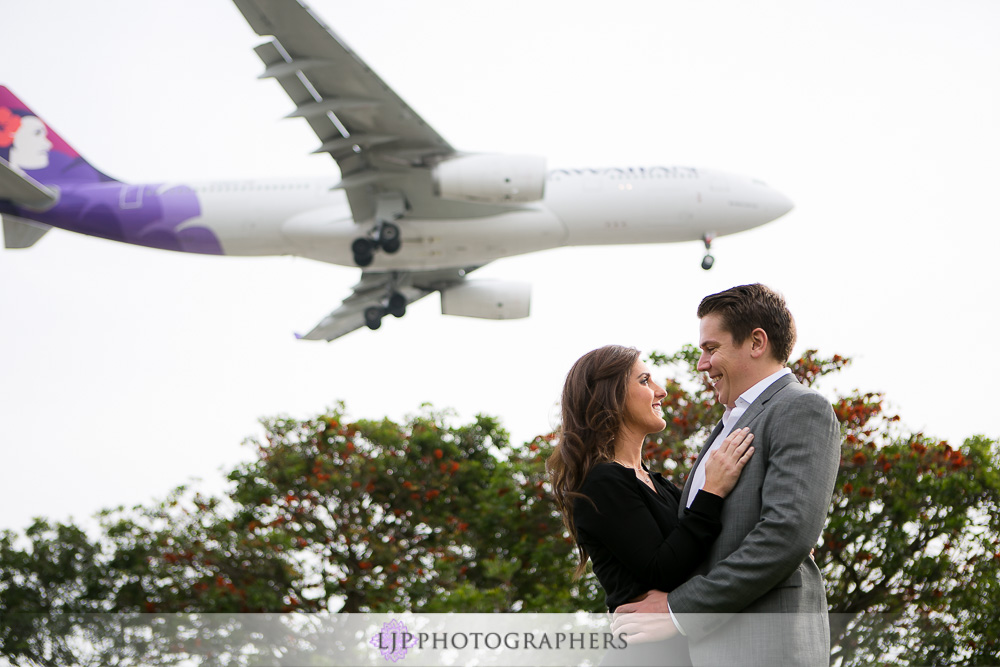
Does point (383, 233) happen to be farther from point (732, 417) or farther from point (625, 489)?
point (625, 489)

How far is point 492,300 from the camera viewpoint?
24.6 m

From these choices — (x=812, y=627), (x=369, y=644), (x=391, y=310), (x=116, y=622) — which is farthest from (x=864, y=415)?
(x=391, y=310)

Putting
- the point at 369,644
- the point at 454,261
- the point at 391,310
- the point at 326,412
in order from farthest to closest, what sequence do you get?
the point at 391,310 < the point at 454,261 < the point at 326,412 < the point at 369,644

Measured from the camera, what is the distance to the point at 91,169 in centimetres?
2283

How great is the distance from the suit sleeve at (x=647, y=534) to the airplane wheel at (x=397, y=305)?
72.8 ft

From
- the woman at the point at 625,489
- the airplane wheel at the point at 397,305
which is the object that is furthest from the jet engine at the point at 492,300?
the woman at the point at 625,489

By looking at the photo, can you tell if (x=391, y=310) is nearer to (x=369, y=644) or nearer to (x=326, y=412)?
(x=326, y=412)

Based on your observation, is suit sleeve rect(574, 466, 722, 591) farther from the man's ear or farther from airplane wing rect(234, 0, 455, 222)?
airplane wing rect(234, 0, 455, 222)

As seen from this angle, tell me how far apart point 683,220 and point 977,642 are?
12650mm

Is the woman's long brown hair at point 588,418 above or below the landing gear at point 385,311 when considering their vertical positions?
below

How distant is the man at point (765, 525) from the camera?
2484mm

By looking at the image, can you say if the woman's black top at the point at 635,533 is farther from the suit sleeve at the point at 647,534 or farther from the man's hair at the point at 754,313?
the man's hair at the point at 754,313

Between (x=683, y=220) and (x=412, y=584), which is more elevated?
(x=683, y=220)

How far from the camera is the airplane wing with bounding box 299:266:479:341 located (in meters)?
25.4
